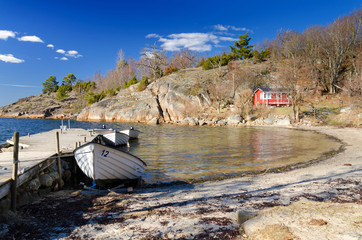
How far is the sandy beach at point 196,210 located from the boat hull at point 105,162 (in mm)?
897

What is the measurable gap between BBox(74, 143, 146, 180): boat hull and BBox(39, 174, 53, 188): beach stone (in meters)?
1.32

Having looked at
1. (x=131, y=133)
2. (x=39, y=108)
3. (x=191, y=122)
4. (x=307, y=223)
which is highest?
(x=39, y=108)

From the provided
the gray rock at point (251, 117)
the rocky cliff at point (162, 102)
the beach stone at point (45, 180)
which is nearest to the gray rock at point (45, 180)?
the beach stone at point (45, 180)

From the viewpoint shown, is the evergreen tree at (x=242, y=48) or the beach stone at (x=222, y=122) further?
the evergreen tree at (x=242, y=48)

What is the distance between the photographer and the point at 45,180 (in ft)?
25.0

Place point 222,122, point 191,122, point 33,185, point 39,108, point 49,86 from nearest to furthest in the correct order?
point 33,185 < point 222,122 < point 191,122 < point 39,108 < point 49,86

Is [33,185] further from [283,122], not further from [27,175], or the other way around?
[283,122]

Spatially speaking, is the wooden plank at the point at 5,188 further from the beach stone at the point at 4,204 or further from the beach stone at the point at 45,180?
the beach stone at the point at 45,180

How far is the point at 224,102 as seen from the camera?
52469mm

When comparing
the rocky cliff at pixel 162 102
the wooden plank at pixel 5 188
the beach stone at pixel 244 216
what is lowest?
the beach stone at pixel 244 216

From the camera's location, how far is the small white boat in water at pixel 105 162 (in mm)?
8289

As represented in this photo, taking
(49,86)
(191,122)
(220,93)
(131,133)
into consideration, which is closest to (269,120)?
(220,93)

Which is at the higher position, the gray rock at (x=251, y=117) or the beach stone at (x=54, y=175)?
the gray rock at (x=251, y=117)

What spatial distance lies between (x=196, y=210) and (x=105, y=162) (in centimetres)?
450
